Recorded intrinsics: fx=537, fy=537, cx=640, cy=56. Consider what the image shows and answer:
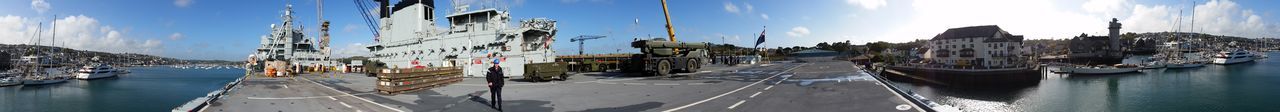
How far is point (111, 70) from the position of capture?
54.3 m

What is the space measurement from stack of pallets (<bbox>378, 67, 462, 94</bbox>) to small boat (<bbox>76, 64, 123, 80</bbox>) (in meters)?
56.8

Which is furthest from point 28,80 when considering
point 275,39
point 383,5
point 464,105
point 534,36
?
point 464,105

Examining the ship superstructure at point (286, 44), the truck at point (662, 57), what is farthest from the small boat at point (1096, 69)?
the ship superstructure at point (286, 44)

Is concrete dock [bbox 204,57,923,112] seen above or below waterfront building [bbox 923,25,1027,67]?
below

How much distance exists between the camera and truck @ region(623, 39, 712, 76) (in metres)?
17.8

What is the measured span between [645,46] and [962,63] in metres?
15.6

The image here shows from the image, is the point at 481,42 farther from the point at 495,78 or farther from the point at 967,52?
the point at 967,52

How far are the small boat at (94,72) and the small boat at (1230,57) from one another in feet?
439

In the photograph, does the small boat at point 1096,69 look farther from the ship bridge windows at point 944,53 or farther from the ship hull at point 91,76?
the ship hull at point 91,76

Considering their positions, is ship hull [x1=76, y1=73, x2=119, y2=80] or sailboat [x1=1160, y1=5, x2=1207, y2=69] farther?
sailboat [x1=1160, y1=5, x2=1207, y2=69]

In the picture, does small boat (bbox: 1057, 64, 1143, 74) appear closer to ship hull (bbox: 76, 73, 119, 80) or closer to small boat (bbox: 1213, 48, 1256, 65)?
small boat (bbox: 1213, 48, 1256, 65)

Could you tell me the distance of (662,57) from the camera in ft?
60.4

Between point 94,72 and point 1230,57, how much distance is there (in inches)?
5407

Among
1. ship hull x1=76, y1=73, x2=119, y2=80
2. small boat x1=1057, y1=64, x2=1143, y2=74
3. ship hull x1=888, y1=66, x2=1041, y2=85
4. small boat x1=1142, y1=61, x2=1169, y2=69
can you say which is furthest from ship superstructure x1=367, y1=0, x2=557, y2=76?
small boat x1=1142, y1=61, x2=1169, y2=69
